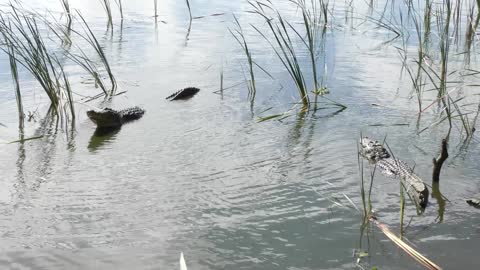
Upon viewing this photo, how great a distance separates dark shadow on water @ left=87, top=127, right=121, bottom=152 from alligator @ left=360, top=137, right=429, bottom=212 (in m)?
2.29

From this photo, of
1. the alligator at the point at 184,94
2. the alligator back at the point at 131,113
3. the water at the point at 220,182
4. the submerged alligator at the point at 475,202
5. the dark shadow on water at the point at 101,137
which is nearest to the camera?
the water at the point at 220,182

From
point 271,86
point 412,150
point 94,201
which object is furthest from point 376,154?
point 271,86

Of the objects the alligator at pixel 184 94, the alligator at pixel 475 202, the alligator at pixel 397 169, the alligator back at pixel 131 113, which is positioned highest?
the alligator at pixel 184 94

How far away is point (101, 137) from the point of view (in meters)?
5.52

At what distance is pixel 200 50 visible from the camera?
29.2 feet

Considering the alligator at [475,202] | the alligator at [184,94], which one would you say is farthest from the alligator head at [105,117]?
the alligator at [475,202]

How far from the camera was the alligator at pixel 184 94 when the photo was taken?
657 centimetres

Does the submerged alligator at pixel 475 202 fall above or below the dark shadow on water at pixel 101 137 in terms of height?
below

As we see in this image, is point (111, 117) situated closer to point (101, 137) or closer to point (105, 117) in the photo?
point (105, 117)

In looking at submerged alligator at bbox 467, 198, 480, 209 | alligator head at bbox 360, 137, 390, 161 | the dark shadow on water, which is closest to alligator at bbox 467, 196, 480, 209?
submerged alligator at bbox 467, 198, 480, 209

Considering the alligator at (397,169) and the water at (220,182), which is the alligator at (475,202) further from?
the alligator at (397,169)

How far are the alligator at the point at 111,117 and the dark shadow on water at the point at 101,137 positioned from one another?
0.06 m

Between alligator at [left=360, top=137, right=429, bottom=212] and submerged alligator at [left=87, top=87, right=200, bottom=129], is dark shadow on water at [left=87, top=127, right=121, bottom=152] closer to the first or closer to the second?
submerged alligator at [left=87, top=87, right=200, bottom=129]

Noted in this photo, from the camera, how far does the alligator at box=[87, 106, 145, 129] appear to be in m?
5.70
